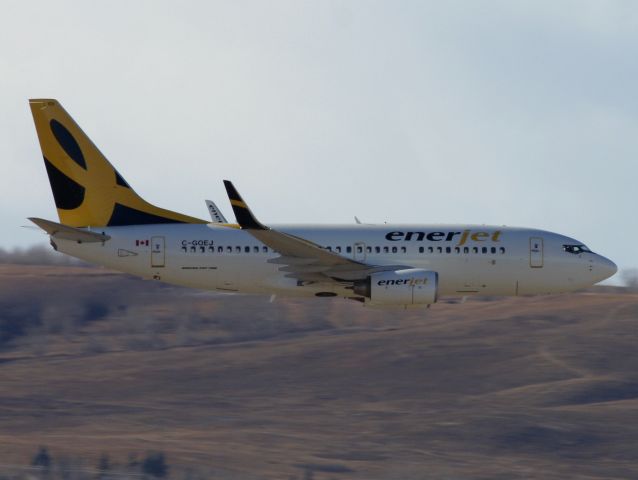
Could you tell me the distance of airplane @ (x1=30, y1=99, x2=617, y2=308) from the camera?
5688 centimetres

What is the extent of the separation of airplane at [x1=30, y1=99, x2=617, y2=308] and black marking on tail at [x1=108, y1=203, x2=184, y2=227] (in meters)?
0.05

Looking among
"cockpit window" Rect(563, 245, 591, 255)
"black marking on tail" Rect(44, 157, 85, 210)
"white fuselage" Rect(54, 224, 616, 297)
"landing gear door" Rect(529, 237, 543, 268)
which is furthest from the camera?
"cockpit window" Rect(563, 245, 591, 255)

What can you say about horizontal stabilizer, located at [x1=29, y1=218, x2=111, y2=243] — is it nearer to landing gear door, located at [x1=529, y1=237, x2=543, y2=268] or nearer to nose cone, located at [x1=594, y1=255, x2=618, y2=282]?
landing gear door, located at [x1=529, y1=237, x2=543, y2=268]

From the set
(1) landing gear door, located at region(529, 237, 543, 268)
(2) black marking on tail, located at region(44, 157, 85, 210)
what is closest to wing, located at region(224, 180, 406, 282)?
(1) landing gear door, located at region(529, 237, 543, 268)

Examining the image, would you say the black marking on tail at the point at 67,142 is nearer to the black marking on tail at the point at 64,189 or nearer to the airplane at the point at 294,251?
the airplane at the point at 294,251

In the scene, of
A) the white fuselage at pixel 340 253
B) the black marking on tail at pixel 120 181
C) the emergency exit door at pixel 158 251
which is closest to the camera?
the white fuselage at pixel 340 253

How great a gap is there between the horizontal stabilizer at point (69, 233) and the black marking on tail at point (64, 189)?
226cm

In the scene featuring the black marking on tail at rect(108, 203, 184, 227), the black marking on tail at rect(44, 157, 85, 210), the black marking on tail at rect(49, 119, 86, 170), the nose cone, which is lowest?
the nose cone

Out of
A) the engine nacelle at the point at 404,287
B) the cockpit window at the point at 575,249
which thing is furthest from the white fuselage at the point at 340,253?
the engine nacelle at the point at 404,287

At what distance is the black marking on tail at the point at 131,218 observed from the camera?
193 feet

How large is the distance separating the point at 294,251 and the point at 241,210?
3.89 m

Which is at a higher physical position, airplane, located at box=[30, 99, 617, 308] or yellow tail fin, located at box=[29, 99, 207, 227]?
yellow tail fin, located at box=[29, 99, 207, 227]

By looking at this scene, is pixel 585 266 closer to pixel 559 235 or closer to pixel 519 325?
pixel 559 235

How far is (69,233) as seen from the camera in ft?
187
